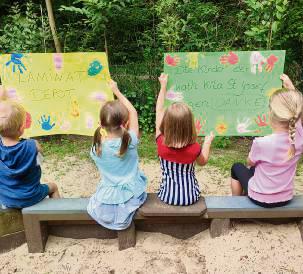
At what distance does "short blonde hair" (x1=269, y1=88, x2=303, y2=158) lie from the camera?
2355 mm

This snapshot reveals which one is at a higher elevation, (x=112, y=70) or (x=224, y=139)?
(x=112, y=70)

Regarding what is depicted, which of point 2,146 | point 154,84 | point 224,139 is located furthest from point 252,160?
point 154,84

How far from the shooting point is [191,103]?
3518mm

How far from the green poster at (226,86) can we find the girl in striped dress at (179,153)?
941 mm

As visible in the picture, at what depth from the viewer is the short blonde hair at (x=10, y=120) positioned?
249 cm

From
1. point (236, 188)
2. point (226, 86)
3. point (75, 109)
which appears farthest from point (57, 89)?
point (236, 188)

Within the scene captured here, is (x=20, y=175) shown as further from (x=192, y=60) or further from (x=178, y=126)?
(x=192, y=60)

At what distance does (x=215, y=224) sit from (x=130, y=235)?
2.00 feet

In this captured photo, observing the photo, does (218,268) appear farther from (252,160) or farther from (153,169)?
(153,169)

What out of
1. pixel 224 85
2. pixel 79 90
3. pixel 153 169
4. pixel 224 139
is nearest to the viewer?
pixel 224 85

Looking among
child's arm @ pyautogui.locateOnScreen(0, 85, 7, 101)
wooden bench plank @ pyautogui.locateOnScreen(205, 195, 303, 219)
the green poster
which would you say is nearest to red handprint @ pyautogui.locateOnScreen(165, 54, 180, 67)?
the green poster

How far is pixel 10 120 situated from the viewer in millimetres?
2492

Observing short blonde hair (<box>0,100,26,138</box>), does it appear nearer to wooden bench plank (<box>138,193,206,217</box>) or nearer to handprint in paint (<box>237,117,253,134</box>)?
wooden bench plank (<box>138,193,206,217</box>)

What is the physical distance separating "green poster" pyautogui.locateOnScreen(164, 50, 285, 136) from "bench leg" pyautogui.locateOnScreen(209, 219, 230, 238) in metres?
1.14
